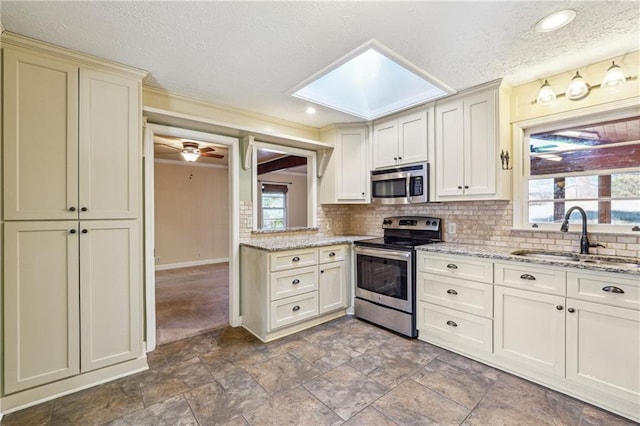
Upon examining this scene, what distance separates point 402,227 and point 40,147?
3327 mm

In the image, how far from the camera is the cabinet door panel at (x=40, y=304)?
6.15ft

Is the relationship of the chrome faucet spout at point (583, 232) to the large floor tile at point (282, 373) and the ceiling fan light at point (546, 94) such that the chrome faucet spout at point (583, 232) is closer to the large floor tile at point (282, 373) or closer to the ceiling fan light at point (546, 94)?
the ceiling fan light at point (546, 94)

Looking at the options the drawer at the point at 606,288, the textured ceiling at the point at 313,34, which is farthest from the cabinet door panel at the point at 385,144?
the drawer at the point at 606,288

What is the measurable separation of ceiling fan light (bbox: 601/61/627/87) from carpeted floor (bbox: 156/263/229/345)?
159 inches

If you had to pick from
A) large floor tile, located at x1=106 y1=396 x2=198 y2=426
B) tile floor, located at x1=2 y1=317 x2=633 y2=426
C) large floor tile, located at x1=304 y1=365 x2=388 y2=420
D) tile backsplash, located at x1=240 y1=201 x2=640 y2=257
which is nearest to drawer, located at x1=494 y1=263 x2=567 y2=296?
tile backsplash, located at x1=240 y1=201 x2=640 y2=257

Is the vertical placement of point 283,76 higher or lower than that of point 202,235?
higher

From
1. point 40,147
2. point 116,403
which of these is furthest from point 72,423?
point 40,147

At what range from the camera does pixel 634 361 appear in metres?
1.76

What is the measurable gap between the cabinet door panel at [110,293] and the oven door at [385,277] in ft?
7.04

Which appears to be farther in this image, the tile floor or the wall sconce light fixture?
the wall sconce light fixture

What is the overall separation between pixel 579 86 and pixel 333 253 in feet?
8.46

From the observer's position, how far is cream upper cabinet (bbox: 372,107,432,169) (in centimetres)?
313

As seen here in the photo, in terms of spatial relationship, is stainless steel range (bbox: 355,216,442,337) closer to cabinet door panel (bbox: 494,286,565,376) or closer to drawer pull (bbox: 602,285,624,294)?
cabinet door panel (bbox: 494,286,565,376)

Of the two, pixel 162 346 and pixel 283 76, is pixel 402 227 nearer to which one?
pixel 283 76
